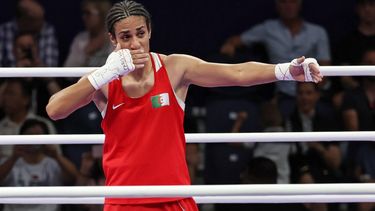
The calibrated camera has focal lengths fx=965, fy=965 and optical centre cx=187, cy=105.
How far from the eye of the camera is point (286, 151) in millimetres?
6930

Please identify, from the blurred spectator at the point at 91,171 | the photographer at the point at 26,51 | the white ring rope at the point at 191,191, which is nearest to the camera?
the white ring rope at the point at 191,191

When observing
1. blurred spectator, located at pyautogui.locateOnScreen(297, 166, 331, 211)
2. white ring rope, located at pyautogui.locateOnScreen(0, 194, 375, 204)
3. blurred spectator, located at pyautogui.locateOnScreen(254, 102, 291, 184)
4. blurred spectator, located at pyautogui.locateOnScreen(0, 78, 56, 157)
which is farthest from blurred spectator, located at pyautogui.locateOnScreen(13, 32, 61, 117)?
white ring rope, located at pyautogui.locateOnScreen(0, 194, 375, 204)

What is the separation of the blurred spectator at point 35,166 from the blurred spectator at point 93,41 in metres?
0.87

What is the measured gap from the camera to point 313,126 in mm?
6961

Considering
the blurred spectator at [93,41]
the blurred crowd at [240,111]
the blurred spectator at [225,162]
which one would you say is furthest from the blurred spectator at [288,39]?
the blurred spectator at [93,41]

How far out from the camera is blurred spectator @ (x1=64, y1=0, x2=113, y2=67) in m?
7.40

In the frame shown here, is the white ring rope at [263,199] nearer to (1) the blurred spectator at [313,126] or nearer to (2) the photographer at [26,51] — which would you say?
(1) the blurred spectator at [313,126]

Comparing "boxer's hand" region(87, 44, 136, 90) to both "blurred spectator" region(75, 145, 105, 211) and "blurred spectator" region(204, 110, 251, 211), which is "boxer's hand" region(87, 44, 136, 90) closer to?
"blurred spectator" region(75, 145, 105, 211)

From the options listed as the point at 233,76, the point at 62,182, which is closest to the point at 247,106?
the point at 62,182

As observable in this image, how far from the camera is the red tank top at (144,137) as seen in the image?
4090 mm

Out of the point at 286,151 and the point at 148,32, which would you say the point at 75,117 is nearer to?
the point at 286,151

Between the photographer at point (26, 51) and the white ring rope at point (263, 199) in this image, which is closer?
the white ring rope at point (263, 199)

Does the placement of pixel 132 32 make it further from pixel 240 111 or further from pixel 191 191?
pixel 240 111

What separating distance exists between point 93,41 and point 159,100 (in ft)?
11.4
